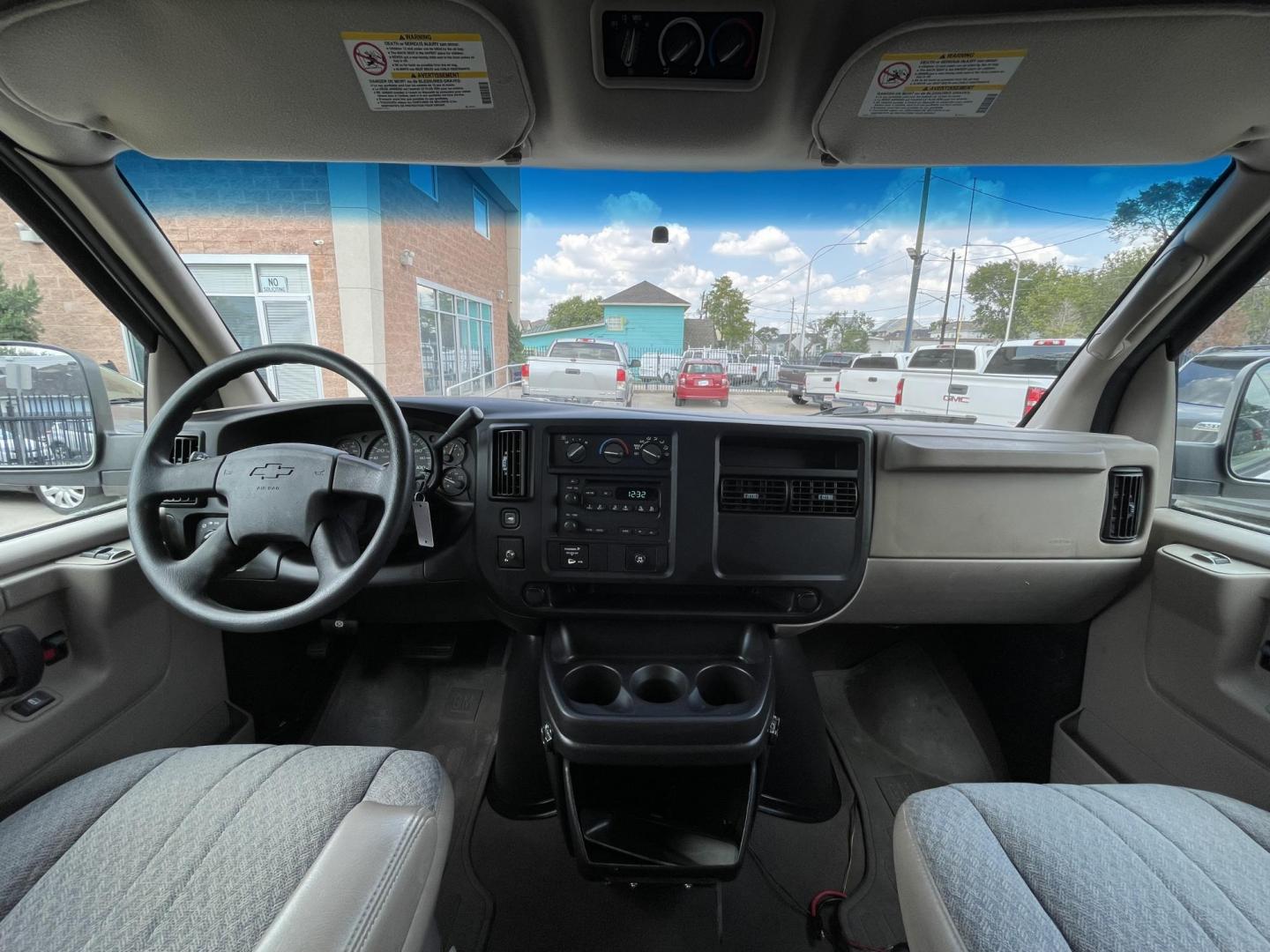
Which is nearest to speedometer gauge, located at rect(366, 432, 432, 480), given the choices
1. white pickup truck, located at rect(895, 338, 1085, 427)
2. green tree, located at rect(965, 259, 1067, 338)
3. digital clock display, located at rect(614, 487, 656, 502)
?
digital clock display, located at rect(614, 487, 656, 502)

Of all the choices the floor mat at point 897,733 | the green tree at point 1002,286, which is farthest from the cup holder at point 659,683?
the green tree at point 1002,286

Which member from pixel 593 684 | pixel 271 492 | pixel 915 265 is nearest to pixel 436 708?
pixel 593 684

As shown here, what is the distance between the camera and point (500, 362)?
6.12 ft

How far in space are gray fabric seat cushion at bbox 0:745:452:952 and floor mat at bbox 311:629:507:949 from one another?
2.73 ft

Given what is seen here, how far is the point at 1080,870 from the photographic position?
0.99m

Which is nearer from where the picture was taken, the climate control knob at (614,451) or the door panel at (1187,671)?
the door panel at (1187,671)

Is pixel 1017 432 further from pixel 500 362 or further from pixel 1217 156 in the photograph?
pixel 500 362

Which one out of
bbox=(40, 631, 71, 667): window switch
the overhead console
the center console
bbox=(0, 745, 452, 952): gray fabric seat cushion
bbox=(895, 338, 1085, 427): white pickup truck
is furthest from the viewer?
bbox=(895, 338, 1085, 427): white pickup truck

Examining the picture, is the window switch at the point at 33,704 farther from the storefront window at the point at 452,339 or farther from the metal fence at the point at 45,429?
the storefront window at the point at 452,339

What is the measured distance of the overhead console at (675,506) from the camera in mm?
1579

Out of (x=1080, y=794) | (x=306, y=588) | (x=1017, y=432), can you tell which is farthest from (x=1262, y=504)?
(x=306, y=588)

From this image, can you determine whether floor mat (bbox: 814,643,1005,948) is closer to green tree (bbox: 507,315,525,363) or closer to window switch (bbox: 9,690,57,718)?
green tree (bbox: 507,315,525,363)

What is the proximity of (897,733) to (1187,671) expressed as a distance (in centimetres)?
94

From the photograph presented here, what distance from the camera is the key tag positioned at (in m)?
1.51
